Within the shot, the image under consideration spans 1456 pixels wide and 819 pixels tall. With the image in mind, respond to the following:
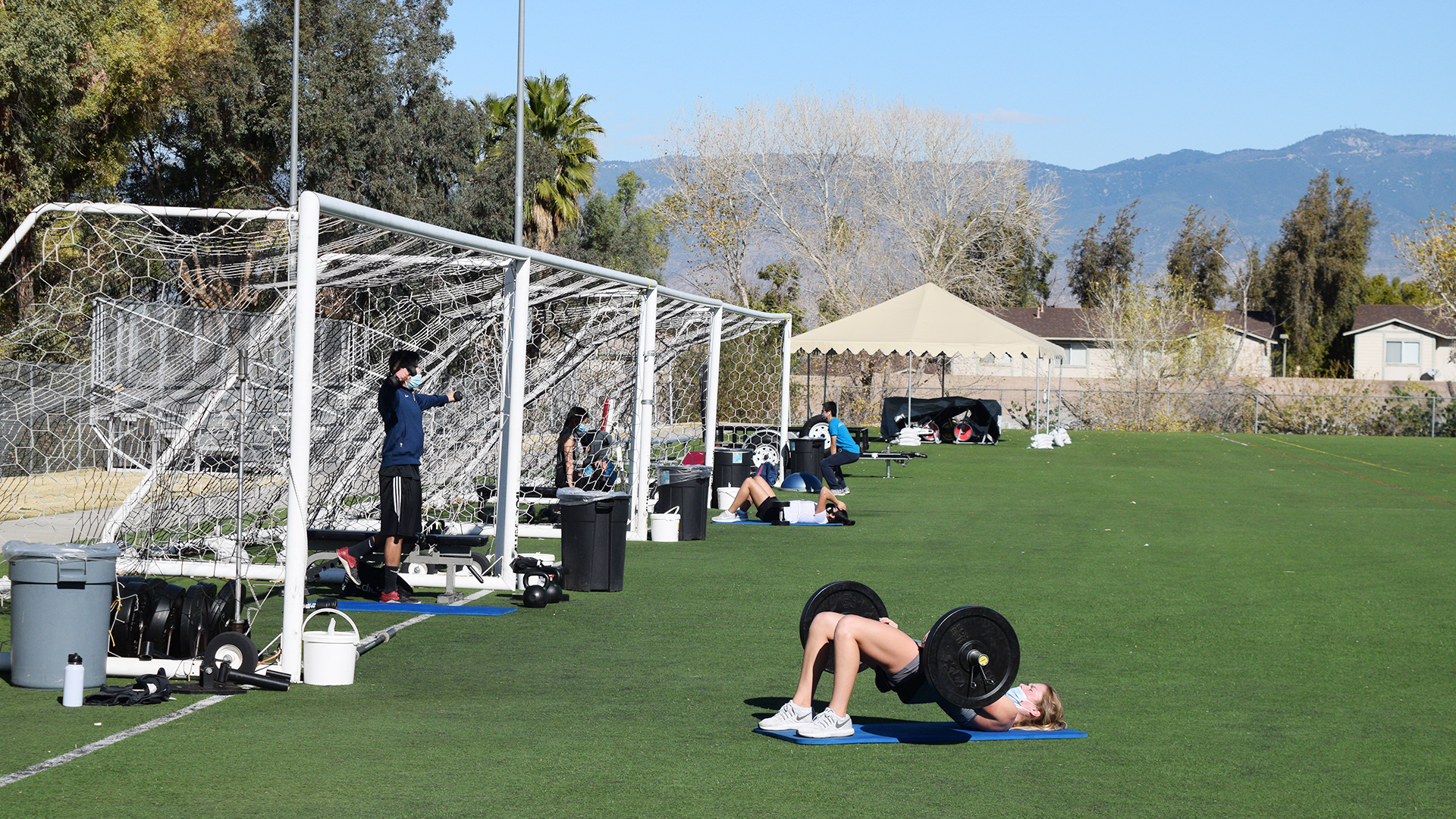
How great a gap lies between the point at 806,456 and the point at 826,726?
53.6 feet

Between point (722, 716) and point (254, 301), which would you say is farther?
point (254, 301)

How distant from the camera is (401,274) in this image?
12.8 meters

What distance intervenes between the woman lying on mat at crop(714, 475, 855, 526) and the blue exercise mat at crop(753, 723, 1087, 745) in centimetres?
989

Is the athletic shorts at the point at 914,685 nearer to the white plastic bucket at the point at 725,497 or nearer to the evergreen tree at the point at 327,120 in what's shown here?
the white plastic bucket at the point at 725,497

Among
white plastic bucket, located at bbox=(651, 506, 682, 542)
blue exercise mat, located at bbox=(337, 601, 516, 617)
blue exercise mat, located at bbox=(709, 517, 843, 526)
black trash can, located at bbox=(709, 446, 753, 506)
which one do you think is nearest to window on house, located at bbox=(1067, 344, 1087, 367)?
black trash can, located at bbox=(709, 446, 753, 506)

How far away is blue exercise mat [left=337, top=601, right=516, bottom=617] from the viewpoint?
9984 mm

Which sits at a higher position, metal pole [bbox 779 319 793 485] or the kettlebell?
metal pole [bbox 779 319 793 485]

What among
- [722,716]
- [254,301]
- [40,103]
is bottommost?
[722,716]

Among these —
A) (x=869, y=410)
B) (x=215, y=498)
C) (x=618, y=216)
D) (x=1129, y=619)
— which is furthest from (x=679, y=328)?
(x=618, y=216)

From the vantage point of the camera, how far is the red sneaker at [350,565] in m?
10.5

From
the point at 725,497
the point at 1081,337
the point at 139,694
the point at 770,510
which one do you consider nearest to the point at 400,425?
the point at 139,694

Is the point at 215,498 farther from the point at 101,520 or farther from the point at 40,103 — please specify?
the point at 40,103

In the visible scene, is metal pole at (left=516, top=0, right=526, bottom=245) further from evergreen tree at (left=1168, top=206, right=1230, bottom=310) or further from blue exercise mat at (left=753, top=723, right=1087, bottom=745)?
evergreen tree at (left=1168, top=206, right=1230, bottom=310)

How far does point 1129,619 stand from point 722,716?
Answer: 4.39m
